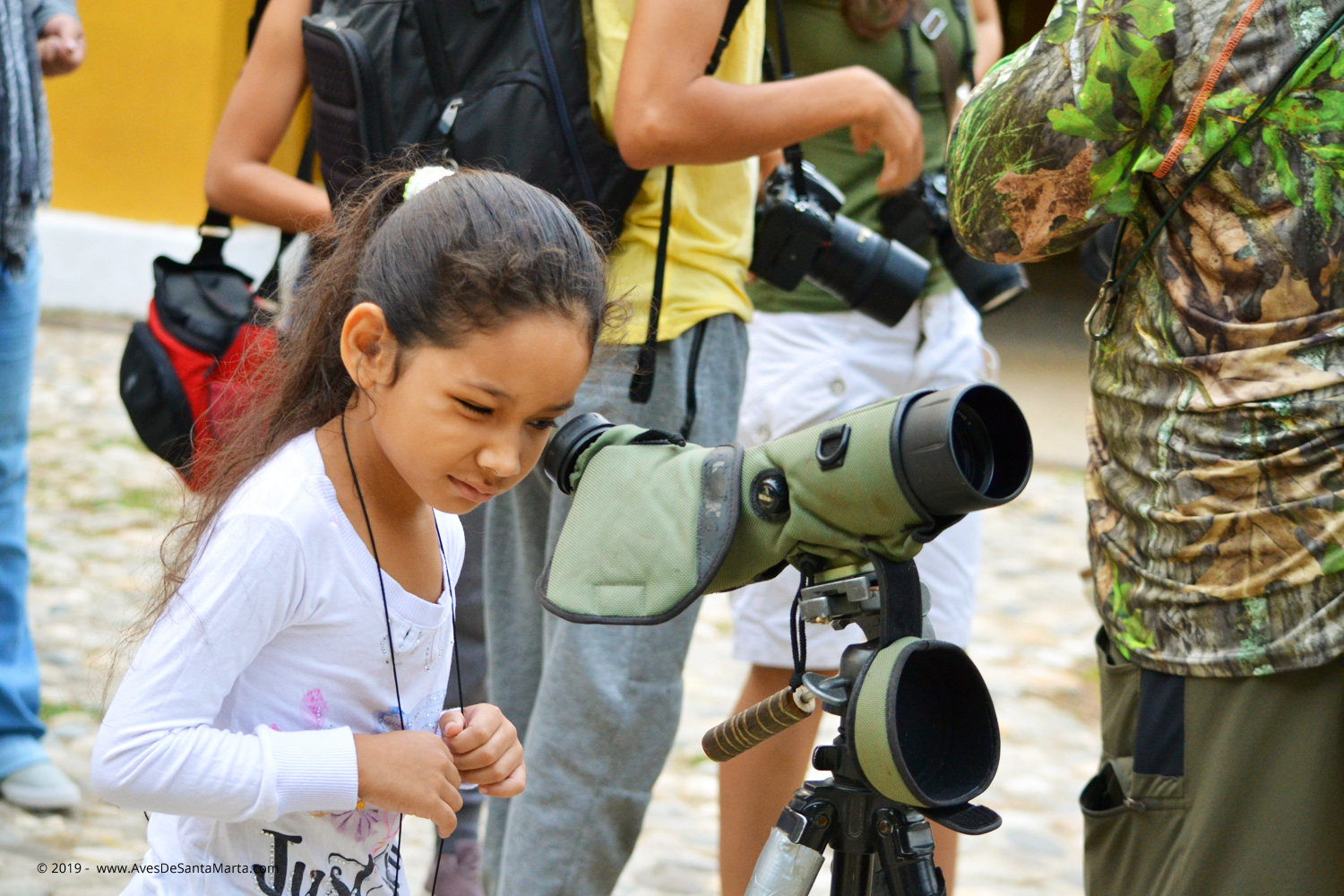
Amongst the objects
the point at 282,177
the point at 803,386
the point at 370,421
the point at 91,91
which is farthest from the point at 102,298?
the point at 370,421

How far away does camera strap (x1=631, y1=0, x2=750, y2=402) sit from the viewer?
190cm

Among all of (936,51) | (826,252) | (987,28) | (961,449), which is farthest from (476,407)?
(987,28)

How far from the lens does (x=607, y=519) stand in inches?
47.3

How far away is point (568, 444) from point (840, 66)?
1271 millimetres

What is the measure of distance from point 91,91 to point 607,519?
7868 millimetres

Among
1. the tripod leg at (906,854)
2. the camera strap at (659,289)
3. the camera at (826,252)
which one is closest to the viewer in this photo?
the tripod leg at (906,854)

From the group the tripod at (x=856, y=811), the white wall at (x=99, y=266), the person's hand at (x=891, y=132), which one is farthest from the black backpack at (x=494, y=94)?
the white wall at (x=99, y=266)

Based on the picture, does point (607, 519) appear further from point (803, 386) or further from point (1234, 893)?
point (803, 386)

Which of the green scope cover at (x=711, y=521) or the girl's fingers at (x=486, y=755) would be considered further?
the girl's fingers at (x=486, y=755)

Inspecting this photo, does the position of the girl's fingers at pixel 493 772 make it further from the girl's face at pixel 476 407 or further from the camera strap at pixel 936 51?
the camera strap at pixel 936 51

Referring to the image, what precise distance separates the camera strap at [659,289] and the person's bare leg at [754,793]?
2.00 feet

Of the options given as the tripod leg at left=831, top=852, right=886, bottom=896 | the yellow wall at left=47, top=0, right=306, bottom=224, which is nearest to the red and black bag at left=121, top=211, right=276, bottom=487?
the tripod leg at left=831, top=852, right=886, bottom=896

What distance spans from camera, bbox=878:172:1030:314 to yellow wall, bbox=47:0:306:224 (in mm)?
6437

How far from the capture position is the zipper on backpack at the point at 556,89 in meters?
1.87
